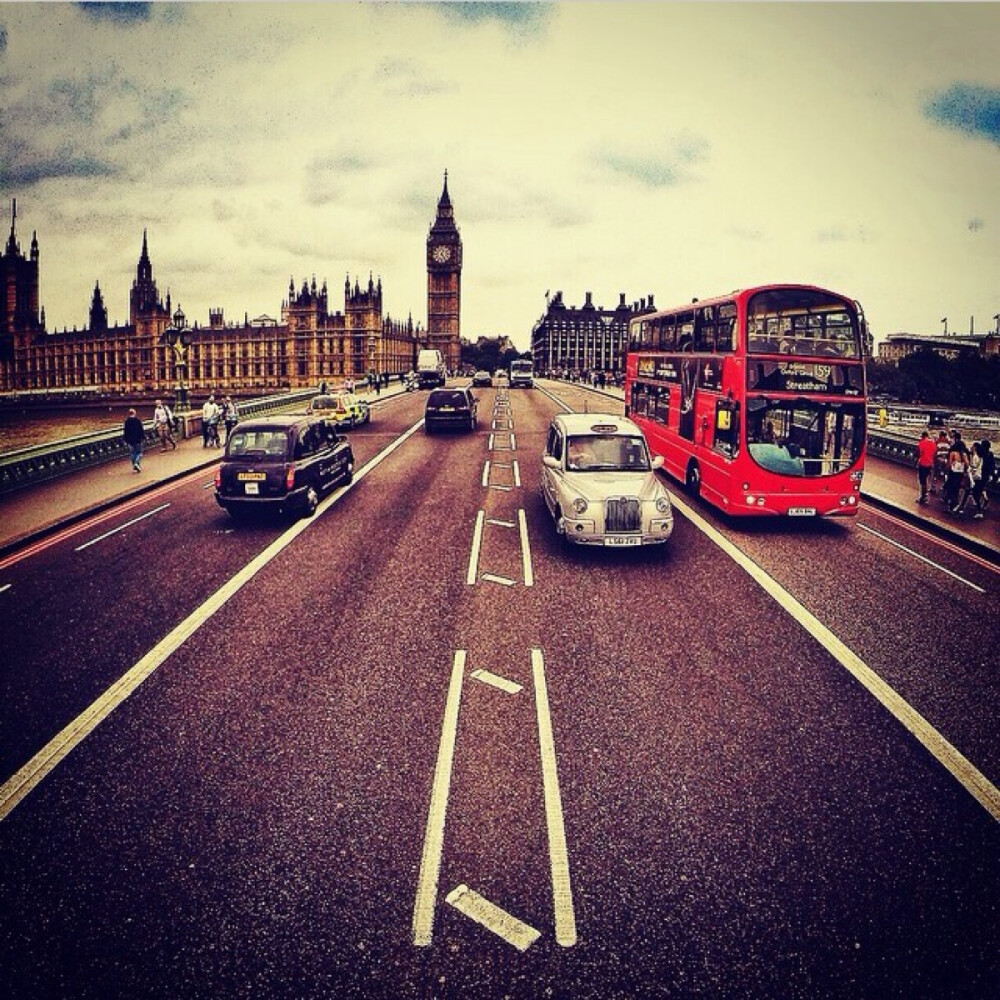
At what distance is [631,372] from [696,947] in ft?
68.7

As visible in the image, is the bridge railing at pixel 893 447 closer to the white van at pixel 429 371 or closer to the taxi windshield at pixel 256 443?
the taxi windshield at pixel 256 443

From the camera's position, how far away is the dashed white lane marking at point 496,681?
7.04 meters

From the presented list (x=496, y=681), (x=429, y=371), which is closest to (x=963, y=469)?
(x=496, y=681)

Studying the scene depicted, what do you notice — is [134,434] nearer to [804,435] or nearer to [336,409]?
[336,409]

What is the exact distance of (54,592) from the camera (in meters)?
10.1

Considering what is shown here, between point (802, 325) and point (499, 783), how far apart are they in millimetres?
10674

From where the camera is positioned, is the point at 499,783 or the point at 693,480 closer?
the point at 499,783

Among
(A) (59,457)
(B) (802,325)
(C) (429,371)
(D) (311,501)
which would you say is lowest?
(D) (311,501)

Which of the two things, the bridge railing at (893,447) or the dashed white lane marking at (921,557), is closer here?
the dashed white lane marking at (921,557)

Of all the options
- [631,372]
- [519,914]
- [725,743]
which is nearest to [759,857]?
[725,743]

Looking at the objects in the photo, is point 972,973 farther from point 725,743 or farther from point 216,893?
point 216,893

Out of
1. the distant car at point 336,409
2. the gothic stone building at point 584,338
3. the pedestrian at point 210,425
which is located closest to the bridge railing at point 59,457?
the pedestrian at point 210,425

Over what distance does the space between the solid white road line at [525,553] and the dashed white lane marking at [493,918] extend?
5.93m

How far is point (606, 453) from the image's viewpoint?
41.2 ft
